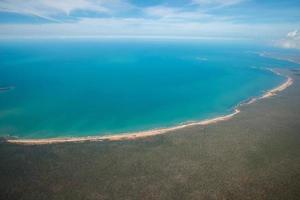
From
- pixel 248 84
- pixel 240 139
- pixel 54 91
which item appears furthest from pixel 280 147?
pixel 54 91

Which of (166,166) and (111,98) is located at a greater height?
(111,98)

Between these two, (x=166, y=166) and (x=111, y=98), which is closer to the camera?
(x=166, y=166)

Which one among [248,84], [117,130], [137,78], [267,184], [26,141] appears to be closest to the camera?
[267,184]

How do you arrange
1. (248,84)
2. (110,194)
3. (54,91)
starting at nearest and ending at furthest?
1. (110,194)
2. (54,91)
3. (248,84)

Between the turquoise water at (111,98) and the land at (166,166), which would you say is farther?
the turquoise water at (111,98)

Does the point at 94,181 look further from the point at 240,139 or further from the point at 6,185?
the point at 240,139

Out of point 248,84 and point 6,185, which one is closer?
point 6,185

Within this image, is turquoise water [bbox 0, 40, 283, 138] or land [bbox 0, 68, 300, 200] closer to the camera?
land [bbox 0, 68, 300, 200]

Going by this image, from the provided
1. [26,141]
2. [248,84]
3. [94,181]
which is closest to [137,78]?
[248,84]
